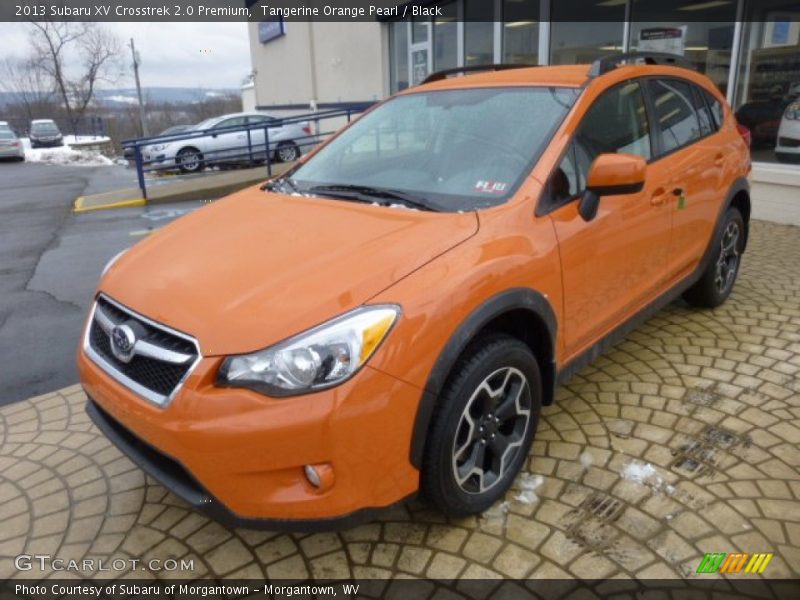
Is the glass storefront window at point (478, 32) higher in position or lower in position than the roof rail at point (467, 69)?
higher

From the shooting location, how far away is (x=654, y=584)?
213 cm

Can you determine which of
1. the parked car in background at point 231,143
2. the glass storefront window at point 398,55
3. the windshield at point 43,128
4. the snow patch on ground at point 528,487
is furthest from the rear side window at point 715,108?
the windshield at point 43,128

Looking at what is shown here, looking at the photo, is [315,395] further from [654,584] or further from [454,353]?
[654,584]

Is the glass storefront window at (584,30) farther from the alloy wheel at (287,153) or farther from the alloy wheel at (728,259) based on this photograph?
the alloy wheel at (287,153)

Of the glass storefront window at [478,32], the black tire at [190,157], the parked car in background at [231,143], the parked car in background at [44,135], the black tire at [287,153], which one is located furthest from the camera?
the parked car in background at [44,135]

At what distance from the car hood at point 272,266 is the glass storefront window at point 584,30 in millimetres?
8467

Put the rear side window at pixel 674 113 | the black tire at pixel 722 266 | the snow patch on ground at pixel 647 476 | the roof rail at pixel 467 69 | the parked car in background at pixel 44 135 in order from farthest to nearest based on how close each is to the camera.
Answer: the parked car in background at pixel 44 135 → the black tire at pixel 722 266 → the roof rail at pixel 467 69 → the rear side window at pixel 674 113 → the snow patch on ground at pixel 647 476

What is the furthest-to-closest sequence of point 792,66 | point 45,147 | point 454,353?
point 45,147 → point 792,66 → point 454,353

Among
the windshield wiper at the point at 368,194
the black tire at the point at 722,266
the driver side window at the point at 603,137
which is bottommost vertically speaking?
the black tire at the point at 722,266

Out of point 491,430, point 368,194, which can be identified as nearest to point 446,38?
→ point 368,194

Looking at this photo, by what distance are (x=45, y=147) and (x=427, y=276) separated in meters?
35.2

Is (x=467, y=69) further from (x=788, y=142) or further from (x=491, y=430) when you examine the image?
(x=788, y=142)

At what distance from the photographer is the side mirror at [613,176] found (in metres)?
2.61

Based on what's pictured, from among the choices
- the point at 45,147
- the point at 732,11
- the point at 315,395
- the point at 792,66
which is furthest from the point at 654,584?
the point at 45,147
